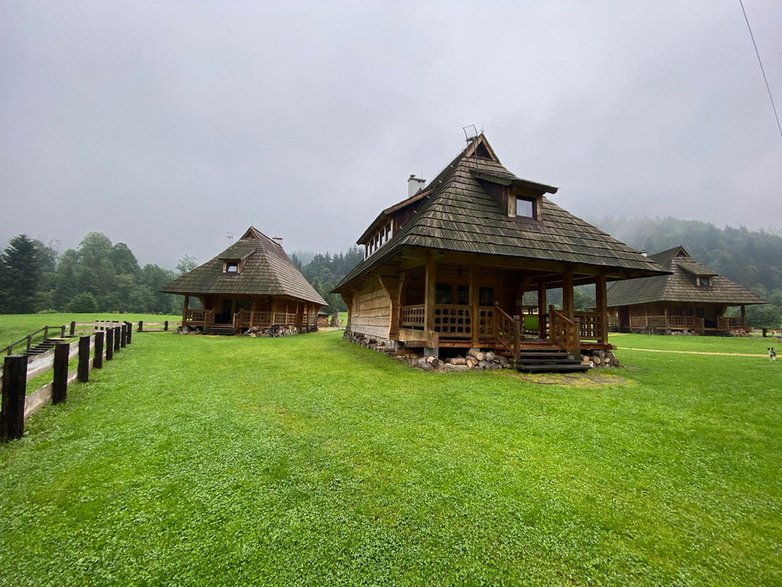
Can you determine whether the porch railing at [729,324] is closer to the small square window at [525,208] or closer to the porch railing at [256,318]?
the small square window at [525,208]

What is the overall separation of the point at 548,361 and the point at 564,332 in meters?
1.33

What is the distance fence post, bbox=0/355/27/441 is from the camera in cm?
Answer: 367

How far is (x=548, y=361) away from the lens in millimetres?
8867

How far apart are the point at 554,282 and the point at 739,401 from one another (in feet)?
27.4

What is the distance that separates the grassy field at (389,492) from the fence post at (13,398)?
0.17 meters

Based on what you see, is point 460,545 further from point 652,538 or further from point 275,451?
point 275,451

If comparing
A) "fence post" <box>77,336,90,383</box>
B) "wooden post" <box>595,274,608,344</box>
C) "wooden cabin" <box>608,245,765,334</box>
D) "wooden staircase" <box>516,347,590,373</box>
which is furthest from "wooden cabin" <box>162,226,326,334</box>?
"wooden cabin" <box>608,245,765,334</box>

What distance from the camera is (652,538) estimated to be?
2494 millimetres

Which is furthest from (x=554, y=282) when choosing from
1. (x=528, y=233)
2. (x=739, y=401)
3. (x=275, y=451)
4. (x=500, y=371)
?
(x=275, y=451)

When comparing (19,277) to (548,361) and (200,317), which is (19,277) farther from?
(548,361)

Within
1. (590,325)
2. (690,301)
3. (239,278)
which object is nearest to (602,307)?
(590,325)

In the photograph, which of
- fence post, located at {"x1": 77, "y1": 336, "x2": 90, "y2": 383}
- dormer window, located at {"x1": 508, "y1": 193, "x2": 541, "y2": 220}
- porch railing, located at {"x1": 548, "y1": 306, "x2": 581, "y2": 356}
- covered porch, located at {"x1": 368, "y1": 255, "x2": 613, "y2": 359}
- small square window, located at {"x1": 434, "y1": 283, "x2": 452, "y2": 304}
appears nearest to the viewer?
fence post, located at {"x1": 77, "y1": 336, "x2": 90, "y2": 383}

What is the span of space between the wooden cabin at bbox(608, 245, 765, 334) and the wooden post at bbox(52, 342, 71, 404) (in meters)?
33.8

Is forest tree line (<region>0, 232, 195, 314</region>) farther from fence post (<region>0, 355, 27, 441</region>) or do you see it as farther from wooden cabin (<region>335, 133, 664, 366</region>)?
fence post (<region>0, 355, 27, 441</region>)
